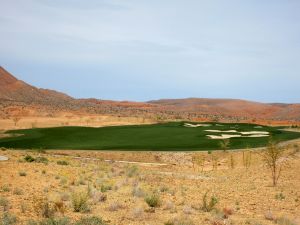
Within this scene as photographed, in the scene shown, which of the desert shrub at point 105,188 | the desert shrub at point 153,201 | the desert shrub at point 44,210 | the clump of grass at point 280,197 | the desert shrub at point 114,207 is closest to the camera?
the desert shrub at point 44,210

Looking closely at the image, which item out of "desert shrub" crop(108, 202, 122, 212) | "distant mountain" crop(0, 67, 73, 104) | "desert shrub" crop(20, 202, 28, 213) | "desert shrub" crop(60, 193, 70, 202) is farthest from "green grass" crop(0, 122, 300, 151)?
"distant mountain" crop(0, 67, 73, 104)

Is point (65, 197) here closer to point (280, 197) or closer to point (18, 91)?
point (280, 197)

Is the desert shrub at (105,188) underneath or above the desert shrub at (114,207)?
underneath

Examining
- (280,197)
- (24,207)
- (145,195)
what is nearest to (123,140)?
(280,197)

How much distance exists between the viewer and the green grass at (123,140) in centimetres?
5184

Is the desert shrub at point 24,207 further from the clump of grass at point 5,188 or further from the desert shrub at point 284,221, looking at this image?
the desert shrub at point 284,221

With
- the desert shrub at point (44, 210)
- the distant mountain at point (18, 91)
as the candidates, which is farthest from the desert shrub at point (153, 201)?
the distant mountain at point (18, 91)

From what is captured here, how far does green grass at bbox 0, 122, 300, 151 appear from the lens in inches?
2041

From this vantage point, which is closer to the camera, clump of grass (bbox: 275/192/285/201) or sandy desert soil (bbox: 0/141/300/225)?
sandy desert soil (bbox: 0/141/300/225)

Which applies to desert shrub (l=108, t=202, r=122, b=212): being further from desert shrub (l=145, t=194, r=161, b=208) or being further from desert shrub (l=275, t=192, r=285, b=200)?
desert shrub (l=275, t=192, r=285, b=200)

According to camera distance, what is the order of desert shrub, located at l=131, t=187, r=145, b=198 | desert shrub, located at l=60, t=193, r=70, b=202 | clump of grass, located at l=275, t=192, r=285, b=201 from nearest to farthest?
desert shrub, located at l=60, t=193, r=70, b=202
desert shrub, located at l=131, t=187, r=145, b=198
clump of grass, located at l=275, t=192, r=285, b=201

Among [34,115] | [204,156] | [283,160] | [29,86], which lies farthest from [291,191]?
[29,86]

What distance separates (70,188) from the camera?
19625mm

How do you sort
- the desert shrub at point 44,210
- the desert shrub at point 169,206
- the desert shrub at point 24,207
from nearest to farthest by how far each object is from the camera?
the desert shrub at point 44,210 < the desert shrub at point 24,207 < the desert shrub at point 169,206
